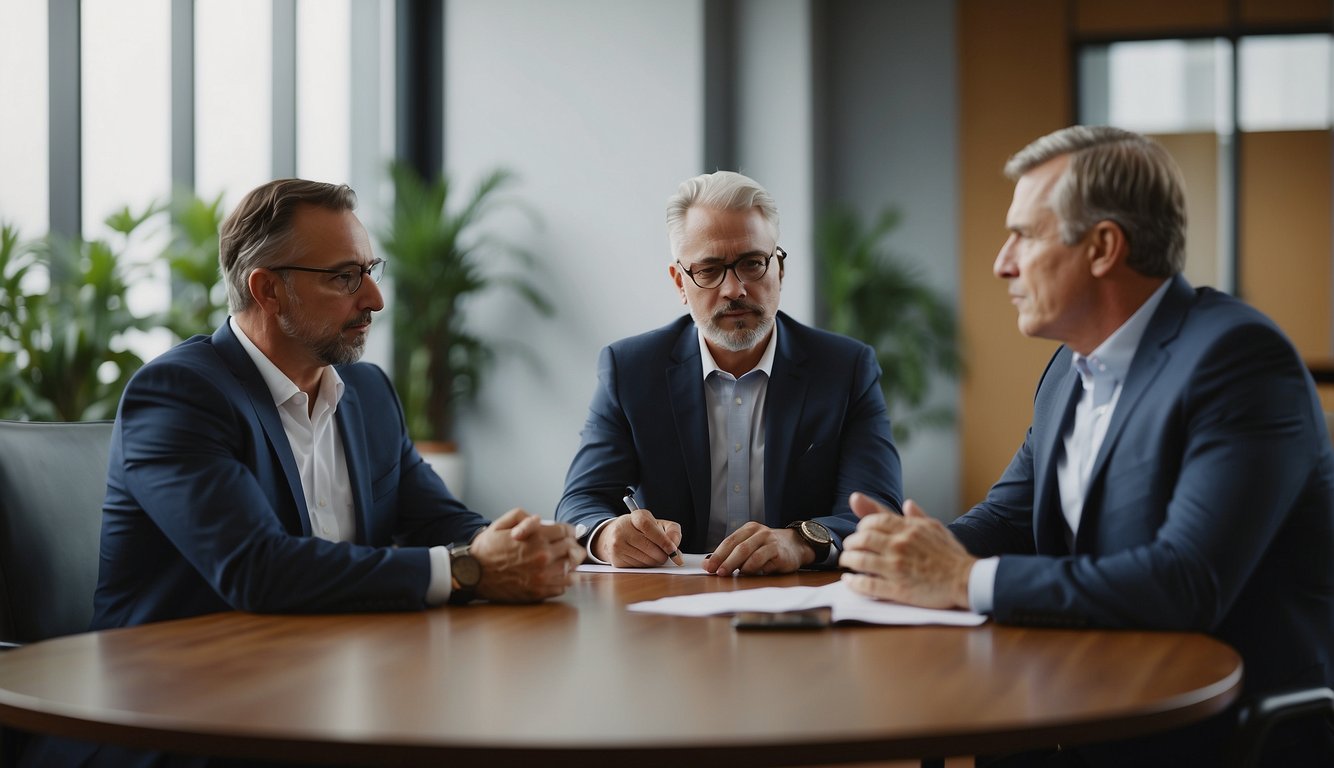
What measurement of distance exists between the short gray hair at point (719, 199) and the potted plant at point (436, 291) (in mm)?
3356

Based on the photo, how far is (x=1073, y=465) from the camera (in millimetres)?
2014

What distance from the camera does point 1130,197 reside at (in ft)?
6.13

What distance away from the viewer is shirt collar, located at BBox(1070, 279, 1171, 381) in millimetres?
1896

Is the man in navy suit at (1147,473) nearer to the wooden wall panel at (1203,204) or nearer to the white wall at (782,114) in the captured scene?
the white wall at (782,114)

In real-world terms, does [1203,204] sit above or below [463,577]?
above

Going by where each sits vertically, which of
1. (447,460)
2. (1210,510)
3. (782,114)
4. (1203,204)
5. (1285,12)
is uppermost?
(1285,12)

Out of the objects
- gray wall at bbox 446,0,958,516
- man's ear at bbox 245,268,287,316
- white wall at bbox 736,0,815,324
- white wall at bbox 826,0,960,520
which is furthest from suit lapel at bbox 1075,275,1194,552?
white wall at bbox 826,0,960,520

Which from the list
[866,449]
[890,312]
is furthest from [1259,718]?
[890,312]

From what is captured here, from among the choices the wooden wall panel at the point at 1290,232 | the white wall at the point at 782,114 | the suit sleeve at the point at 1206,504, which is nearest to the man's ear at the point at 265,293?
the suit sleeve at the point at 1206,504

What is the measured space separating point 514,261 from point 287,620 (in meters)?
4.77

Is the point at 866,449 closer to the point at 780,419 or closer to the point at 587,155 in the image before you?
the point at 780,419

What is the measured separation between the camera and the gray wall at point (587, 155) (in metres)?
6.14

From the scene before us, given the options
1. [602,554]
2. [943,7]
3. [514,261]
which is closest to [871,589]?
[602,554]

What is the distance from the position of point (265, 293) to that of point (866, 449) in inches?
48.8
